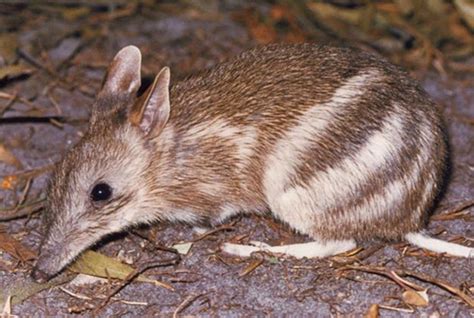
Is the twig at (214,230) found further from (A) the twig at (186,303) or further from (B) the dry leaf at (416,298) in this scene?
(B) the dry leaf at (416,298)

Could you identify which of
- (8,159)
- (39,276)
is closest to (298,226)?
(39,276)

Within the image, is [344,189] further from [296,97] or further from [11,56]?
[11,56]

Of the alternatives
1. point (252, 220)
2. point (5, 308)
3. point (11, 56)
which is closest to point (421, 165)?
point (252, 220)

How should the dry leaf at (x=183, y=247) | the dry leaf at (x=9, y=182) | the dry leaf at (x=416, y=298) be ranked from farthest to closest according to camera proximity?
the dry leaf at (x=9, y=182) < the dry leaf at (x=183, y=247) < the dry leaf at (x=416, y=298)

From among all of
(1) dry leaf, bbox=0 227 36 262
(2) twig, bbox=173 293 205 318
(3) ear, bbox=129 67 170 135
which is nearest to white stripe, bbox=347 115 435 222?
(2) twig, bbox=173 293 205 318

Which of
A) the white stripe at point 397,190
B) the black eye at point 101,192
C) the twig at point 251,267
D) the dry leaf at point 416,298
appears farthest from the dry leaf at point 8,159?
the dry leaf at point 416,298

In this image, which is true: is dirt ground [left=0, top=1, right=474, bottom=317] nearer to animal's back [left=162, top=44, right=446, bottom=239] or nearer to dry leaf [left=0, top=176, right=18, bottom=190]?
dry leaf [left=0, top=176, right=18, bottom=190]
